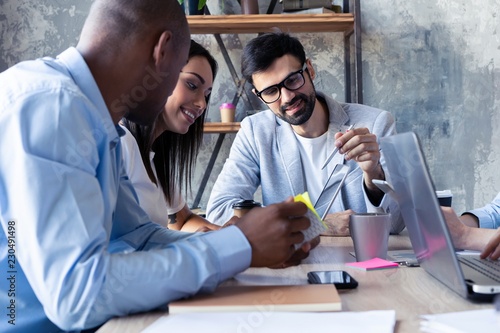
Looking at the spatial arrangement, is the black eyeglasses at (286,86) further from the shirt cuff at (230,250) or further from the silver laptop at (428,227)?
the shirt cuff at (230,250)

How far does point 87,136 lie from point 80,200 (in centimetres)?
11

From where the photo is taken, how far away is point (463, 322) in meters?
0.71

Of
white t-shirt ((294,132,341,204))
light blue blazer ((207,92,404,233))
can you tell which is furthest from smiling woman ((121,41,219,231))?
white t-shirt ((294,132,341,204))

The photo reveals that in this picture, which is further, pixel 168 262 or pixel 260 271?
pixel 260 271

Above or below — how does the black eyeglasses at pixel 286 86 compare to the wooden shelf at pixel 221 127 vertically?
above

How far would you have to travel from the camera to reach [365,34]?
10.8 ft

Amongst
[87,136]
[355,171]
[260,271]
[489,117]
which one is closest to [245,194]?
[355,171]

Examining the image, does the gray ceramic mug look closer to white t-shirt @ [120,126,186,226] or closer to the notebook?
the notebook

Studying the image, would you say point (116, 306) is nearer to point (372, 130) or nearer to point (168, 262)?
point (168, 262)

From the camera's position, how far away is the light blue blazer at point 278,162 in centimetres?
222

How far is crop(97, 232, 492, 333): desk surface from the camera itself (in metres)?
0.78

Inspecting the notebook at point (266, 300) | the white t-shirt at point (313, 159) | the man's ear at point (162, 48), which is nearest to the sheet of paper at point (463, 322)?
the notebook at point (266, 300)

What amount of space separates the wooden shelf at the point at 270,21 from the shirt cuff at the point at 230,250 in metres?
2.24

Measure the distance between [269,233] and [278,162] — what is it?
1.45 m
